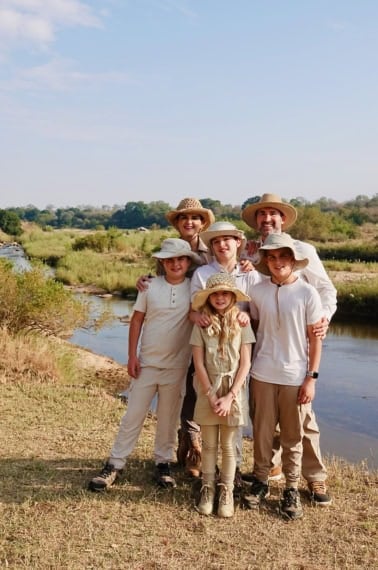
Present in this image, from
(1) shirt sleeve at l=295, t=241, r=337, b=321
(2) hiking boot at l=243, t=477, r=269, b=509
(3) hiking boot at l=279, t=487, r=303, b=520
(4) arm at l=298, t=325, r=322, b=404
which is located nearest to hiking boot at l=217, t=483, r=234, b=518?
(2) hiking boot at l=243, t=477, r=269, b=509

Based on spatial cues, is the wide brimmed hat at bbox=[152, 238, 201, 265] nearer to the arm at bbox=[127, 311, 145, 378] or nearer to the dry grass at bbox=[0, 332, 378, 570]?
the arm at bbox=[127, 311, 145, 378]

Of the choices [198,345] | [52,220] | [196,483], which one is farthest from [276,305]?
[52,220]

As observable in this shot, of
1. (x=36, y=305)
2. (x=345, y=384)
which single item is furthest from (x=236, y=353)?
(x=345, y=384)

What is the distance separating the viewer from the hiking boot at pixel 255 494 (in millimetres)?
4445

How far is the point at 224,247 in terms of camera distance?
14.4 feet

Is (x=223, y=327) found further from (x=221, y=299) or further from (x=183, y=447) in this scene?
(x=183, y=447)

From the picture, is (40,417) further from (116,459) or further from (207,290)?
(207,290)

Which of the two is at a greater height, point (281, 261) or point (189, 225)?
point (189, 225)

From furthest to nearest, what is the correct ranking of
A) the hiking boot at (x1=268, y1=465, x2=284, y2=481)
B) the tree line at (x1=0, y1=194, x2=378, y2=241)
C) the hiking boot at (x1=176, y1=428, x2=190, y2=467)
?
the tree line at (x1=0, y1=194, x2=378, y2=241) → the hiking boot at (x1=176, y1=428, x2=190, y2=467) → the hiking boot at (x1=268, y1=465, x2=284, y2=481)

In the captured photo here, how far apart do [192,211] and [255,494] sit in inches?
85.0

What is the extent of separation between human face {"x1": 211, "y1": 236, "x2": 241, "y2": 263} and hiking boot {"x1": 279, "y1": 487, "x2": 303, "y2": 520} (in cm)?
165

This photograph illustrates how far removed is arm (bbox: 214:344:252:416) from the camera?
13.9ft

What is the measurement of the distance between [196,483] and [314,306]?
169 cm

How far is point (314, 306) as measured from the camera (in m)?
4.26
